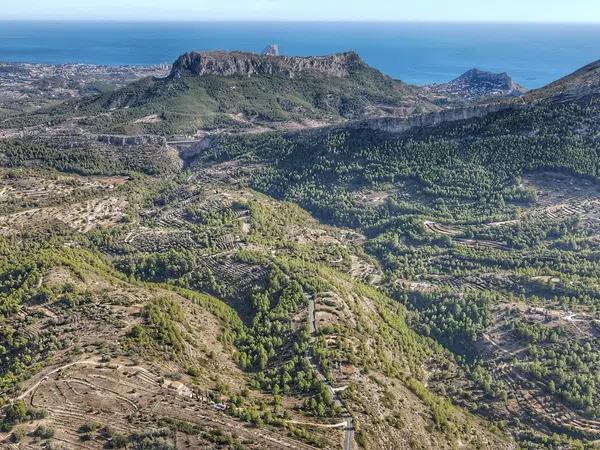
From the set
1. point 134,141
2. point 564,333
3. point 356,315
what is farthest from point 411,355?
point 134,141

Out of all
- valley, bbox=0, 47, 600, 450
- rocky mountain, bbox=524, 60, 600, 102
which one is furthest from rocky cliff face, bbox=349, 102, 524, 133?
rocky mountain, bbox=524, 60, 600, 102

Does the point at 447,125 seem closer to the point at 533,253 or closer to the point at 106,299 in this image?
the point at 533,253

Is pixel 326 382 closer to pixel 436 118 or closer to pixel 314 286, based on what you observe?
pixel 314 286

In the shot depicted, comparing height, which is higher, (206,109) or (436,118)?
(436,118)

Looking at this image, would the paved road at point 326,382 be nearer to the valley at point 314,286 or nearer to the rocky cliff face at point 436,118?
the valley at point 314,286

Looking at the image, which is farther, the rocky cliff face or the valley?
the rocky cliff face

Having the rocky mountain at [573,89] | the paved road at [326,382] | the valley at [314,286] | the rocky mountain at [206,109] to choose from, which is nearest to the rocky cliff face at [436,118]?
the valley at [314,286]

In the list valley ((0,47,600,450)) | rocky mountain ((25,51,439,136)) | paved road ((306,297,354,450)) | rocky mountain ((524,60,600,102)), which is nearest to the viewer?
paved road ((306,297,354,450))

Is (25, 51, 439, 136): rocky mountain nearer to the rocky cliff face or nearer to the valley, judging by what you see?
the valley

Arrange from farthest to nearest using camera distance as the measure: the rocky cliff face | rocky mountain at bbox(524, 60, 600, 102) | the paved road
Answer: the rocky cliff face
rocky mountain at bbox(524, 60, 600, 102)
the paved road

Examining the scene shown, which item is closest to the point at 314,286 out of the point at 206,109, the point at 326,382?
the point at 326,382
